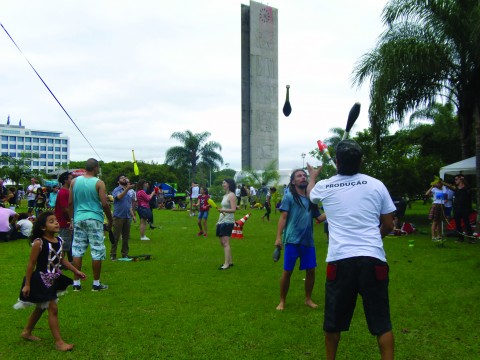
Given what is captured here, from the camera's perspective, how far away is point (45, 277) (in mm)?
4719

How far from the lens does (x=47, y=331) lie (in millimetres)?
5328

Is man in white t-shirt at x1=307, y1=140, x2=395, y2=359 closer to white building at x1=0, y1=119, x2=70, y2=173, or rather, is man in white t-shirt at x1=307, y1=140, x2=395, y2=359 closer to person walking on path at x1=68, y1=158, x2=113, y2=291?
person walking on path at x1=68, y1=158, x2=113, y2=291

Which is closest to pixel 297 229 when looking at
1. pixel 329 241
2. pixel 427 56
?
pixel 329 241

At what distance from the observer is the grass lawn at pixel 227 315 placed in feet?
15.6

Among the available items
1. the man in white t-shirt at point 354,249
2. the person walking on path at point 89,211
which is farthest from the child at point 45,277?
the man in white t-shirt at point 354,249

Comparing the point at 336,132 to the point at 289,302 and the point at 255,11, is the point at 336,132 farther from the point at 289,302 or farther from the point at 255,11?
the point at 289,302

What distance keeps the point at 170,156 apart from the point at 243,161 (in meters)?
8.60

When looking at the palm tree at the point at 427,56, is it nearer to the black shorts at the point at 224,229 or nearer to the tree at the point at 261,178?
the black shorts at the point at 224,229

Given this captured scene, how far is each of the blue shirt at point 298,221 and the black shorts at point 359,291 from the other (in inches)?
98.5

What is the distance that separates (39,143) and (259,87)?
4803 inches

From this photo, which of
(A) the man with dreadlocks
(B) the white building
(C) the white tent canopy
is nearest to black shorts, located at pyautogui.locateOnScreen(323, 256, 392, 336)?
(A) the man with dreadlocks

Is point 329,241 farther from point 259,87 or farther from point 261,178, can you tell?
point 259,87

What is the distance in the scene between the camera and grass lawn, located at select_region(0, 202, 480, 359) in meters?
4.74

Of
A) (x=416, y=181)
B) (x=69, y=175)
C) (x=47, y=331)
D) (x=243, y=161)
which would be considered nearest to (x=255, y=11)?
(x=243, y=161)
